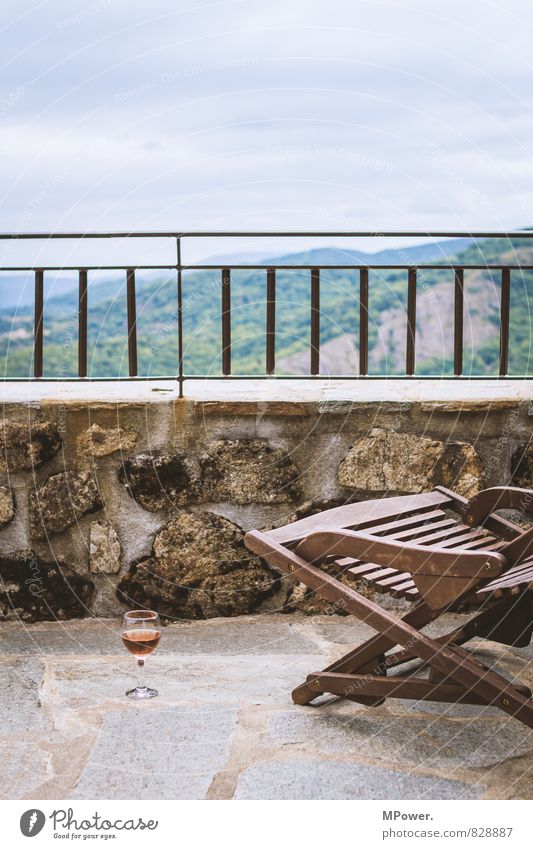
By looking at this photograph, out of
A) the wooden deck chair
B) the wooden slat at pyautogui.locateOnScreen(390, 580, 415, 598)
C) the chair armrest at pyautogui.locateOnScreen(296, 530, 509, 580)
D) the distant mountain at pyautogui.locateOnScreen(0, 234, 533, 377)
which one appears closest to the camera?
the chair armrest at pyautogui.locateOnScreen(296, 530, 509, 580)

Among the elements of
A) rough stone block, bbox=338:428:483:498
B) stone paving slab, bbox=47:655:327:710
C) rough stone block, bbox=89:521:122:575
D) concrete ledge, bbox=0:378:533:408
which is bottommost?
stone paving slab, bbox=47:655:327:710

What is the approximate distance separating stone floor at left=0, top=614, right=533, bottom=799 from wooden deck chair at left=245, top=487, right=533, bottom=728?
11 cm

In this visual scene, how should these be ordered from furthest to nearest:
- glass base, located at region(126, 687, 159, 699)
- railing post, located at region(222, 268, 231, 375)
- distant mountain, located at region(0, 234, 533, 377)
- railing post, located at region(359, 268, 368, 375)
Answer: distant mountain, located at region(0, 234, 533, 377), railing post, located at region(359, 268, 368, 375), railing post, located at region(222, 268, 231, 375), glass base, located at region(126, 687, 159, 699)

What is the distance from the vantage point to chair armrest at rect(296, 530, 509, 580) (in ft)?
7.49

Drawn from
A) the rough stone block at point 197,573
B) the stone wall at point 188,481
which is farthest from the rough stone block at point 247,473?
the rough stone block at point 197,573

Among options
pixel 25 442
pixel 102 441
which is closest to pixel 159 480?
pixel 102 441

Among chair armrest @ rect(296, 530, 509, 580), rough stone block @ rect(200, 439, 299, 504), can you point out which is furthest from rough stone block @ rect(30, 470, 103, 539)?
chair armrest @ rect(296, 530, 509, 580)

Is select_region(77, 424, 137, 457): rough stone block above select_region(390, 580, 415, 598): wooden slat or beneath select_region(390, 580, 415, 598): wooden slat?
above

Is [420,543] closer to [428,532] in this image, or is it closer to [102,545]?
[428,532]

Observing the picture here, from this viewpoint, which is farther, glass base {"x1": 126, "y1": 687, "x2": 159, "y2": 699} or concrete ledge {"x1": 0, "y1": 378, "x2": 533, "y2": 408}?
concrete ledge {"x1": 0, "y1": 378, "x2": 533, "y2": 408}

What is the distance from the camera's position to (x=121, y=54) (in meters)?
3.51

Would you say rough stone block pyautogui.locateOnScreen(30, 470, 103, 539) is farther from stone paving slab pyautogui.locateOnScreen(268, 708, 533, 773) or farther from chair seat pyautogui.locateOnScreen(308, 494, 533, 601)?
stone paving slab pyautogui.locateOnScreen(268, 708, 533, 773)

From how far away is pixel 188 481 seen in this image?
3.61 meters
